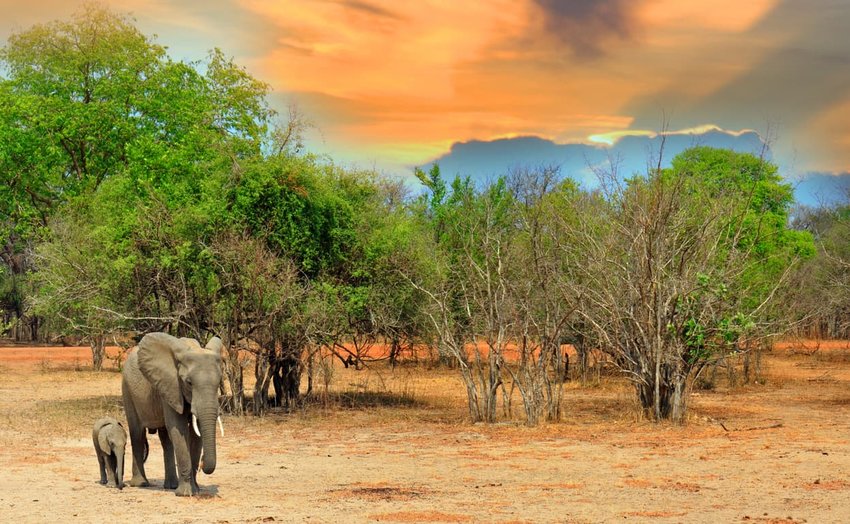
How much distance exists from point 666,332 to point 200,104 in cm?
2232

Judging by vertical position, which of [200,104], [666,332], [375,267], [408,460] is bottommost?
[408,460]

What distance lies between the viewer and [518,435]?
61.3ft

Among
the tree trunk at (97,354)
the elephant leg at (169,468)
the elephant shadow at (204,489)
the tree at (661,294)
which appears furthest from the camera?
the tree trunk at (97,354)

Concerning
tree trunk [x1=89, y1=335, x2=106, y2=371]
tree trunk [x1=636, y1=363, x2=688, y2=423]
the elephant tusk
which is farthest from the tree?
tree trunk [x1=89, y1=335, x2=106, y2=371]

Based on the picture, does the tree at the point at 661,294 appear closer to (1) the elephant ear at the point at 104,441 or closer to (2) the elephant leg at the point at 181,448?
(2) the elephant leg at the point at 181,448

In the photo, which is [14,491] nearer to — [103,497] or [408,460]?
[103,497]

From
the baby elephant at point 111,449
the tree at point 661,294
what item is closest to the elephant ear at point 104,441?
the baby elephant at point 111,449

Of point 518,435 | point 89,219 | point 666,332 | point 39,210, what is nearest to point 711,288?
point 666,332

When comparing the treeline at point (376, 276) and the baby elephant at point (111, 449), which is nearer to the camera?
the baby elephant at point (111, 449)

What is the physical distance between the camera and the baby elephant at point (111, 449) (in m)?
12.3

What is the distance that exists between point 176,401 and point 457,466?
5153 millimetres

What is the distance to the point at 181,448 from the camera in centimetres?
1159

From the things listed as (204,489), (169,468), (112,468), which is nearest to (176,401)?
(169,468)

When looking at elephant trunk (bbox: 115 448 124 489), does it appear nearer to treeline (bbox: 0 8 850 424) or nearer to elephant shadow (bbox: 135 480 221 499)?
elephant shadow (bbox: 135 480 221 499)
